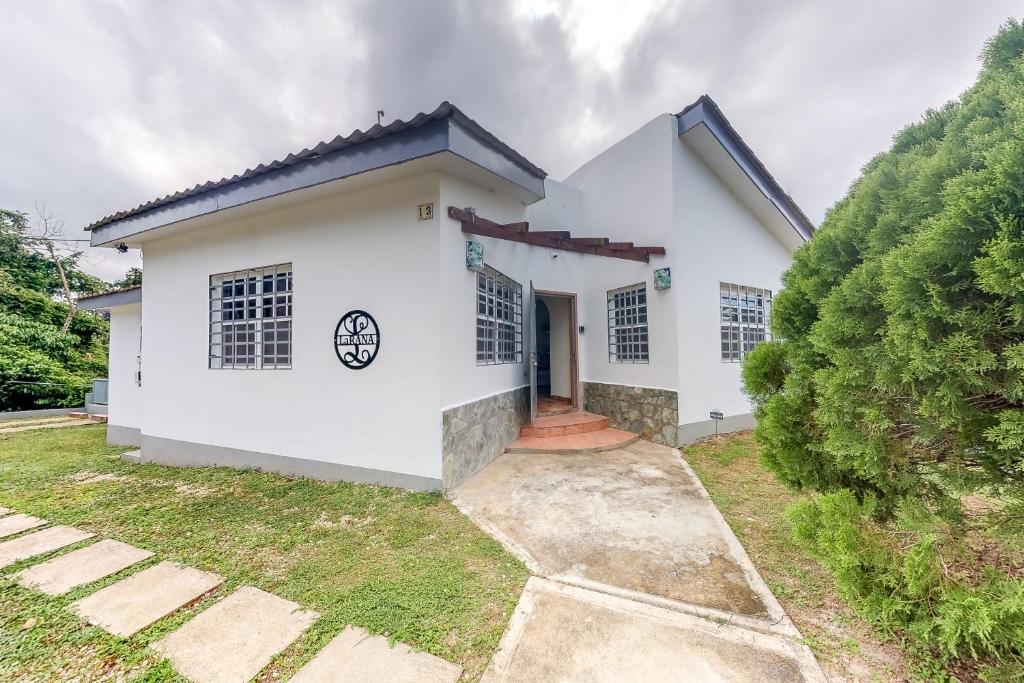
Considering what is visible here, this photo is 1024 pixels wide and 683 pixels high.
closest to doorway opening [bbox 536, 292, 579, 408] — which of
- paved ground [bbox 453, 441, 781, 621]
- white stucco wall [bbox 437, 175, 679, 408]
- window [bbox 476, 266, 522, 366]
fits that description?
white stucco wall [bbox 437, 175, 679, 408]

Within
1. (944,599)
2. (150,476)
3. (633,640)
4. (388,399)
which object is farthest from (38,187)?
(944,599)

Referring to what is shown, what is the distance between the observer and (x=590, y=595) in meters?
2.66

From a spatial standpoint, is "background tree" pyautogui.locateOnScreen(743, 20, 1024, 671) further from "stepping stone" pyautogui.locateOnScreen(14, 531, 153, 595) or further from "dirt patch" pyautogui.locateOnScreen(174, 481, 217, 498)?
"dirt patch" pyautogui.locateOnScreen(174, 481, 217, 498)

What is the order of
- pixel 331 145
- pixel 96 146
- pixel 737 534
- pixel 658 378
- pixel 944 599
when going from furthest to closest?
pixel 96 146 < pixel 658 378 < pixel 331 145 < pixel 737 534 < pixel 944 599

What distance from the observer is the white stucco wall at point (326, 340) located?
479cm

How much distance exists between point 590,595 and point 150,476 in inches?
279

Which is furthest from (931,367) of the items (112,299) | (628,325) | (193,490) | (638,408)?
(112,299)

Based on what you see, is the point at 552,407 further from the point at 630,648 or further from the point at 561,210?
the point at 630,648

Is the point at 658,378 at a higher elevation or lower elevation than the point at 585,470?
higher

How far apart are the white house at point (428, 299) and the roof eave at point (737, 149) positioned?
0.16 feet

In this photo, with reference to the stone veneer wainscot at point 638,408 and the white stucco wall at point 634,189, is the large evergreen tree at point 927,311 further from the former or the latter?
the white stucco wall at point 634,189

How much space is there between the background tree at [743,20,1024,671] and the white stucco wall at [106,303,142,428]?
11.6 m

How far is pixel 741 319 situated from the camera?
835 centimetres

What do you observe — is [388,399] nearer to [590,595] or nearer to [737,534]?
[590,595]
